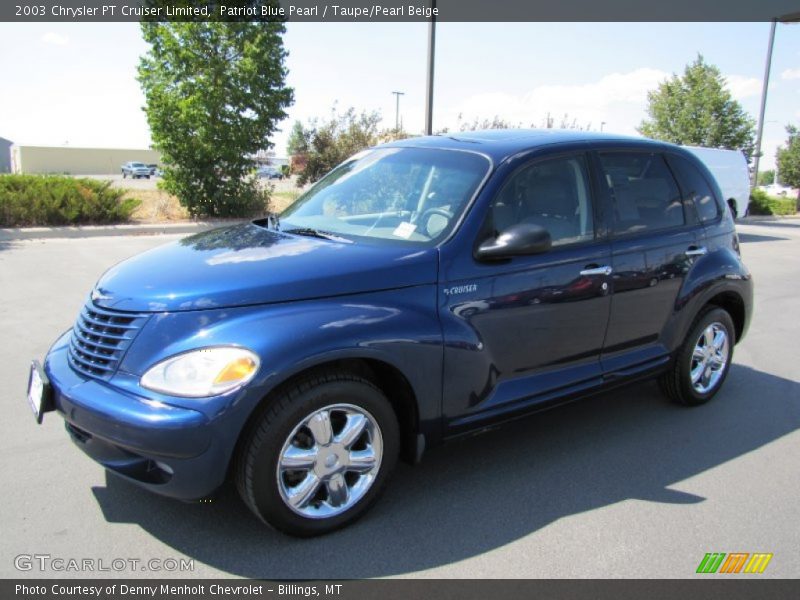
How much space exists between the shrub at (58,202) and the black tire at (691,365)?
12.2m

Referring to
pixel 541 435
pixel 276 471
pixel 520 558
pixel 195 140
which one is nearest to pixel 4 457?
pixel 276 471

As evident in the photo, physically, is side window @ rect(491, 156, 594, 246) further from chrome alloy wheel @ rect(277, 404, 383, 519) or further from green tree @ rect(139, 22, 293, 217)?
green tree @ rect(139, 22, 293, 217)

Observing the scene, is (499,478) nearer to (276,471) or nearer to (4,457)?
(276,471)

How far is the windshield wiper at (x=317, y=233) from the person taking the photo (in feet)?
11.8

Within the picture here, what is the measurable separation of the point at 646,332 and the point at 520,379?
3.77ft

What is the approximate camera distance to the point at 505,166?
3.72m

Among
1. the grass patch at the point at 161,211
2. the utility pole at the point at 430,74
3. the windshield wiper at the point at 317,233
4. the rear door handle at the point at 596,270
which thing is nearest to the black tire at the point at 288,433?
the windshield wiper at the point at 317,233

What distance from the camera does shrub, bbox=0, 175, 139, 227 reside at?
1294 centimetres

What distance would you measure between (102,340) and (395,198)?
1.73 m

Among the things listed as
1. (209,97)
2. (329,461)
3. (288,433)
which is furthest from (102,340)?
(209,97)

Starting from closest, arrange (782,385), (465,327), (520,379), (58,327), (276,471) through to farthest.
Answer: (276,471)
(465,327)
(520,379)
(782,385)
(58,327)

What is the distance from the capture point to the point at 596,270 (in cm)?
394

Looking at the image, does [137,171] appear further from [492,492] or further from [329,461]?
[329,461]

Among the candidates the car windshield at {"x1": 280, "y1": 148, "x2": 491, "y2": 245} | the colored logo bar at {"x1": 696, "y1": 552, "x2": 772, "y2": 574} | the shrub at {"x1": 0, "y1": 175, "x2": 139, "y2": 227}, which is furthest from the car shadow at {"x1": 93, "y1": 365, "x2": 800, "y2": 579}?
the shrub at {"x1": 0, "y1": 175, "x2": 139, "y2": 227}
